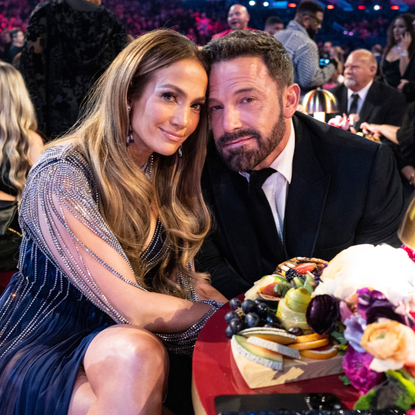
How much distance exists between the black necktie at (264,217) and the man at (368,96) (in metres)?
2.88

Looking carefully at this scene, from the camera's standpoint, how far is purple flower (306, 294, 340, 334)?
0.97m

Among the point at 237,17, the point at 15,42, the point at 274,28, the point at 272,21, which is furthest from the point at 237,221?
the point at 15,42

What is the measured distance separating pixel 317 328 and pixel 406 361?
21cm

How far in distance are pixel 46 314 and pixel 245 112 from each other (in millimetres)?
1087

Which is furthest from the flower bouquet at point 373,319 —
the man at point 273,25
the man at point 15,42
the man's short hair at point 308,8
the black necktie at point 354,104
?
the man at point 15,42

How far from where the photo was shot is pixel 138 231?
68.3 inches

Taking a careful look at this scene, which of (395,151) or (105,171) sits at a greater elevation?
(105,171)

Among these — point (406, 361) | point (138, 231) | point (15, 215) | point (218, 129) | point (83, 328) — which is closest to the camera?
point (406, 361)

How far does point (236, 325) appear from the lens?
106 centimetres

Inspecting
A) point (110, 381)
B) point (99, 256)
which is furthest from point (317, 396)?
point (99, 256)

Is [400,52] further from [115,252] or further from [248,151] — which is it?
[115,252]

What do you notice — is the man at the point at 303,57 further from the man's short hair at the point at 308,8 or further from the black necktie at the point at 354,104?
the black necktie at the point at 354,104

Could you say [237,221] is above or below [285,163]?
below

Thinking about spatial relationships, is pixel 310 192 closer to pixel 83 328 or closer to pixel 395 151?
pixel 83 328
